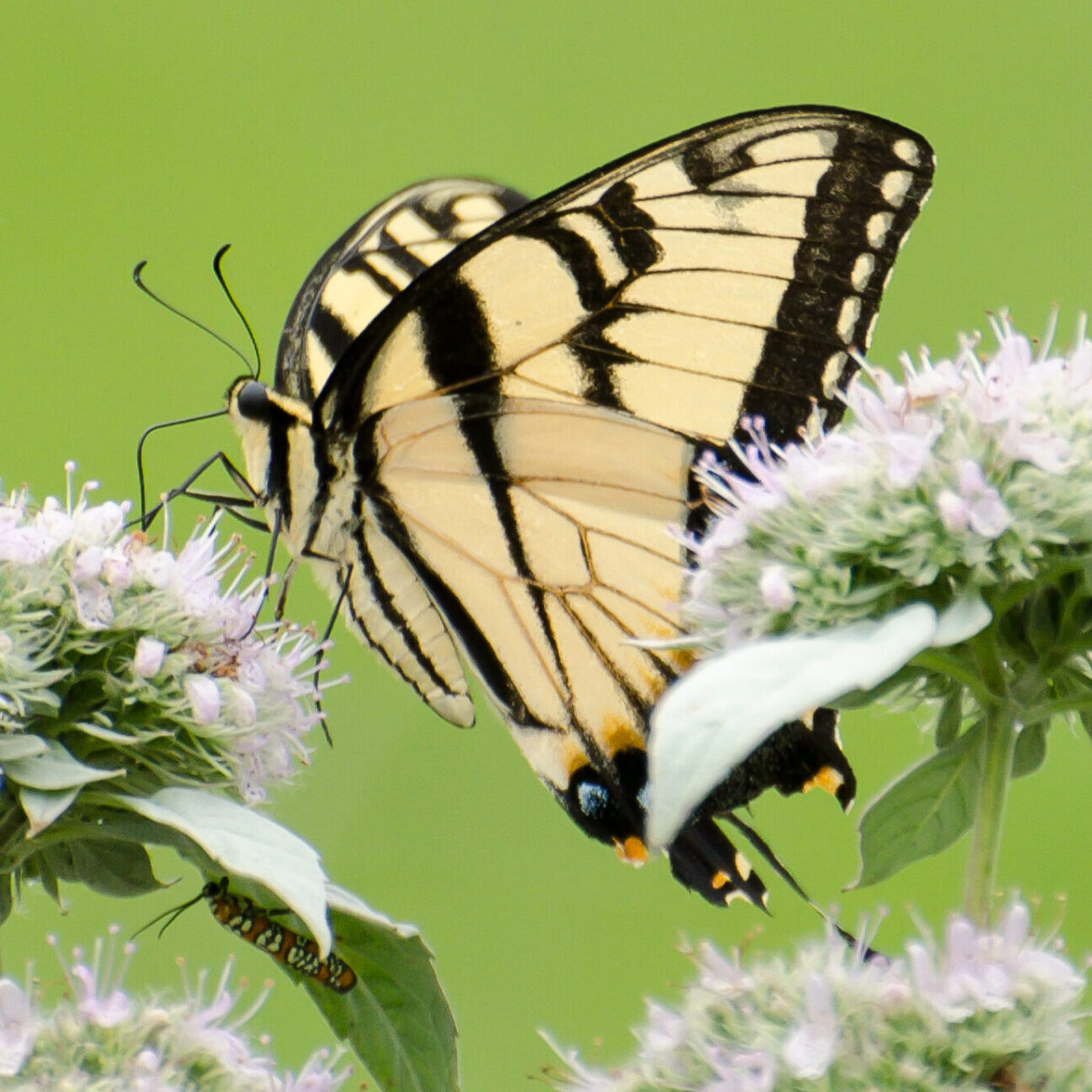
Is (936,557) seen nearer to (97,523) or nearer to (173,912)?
(97,523)

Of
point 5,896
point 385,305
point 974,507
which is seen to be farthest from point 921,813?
point 385,305

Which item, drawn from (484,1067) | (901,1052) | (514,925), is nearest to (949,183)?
(514,925)

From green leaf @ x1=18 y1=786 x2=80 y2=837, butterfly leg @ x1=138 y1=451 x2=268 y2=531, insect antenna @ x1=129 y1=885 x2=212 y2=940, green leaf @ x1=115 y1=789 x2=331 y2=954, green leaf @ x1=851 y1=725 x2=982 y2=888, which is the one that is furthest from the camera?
butterfly leg @ x1=138 y1=451 x2=268 y2=531

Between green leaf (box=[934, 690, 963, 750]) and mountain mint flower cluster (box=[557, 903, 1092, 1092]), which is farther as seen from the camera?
green leaf (box=[934, 690, 963, 750])

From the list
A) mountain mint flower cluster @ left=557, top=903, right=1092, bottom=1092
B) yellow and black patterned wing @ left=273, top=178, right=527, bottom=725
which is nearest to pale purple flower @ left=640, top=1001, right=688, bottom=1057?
mountain mint flower cluster @ left=557, top=903, right=1092, bottom=1092

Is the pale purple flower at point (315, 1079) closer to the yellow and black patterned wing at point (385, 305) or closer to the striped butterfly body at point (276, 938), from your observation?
the striped butterfly body at point (276, 938)

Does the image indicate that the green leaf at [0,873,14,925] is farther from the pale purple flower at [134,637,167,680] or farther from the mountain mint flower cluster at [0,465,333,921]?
the pale purple flower at [134,637,167,680]
